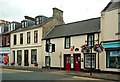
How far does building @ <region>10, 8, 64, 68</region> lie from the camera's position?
1427 inches

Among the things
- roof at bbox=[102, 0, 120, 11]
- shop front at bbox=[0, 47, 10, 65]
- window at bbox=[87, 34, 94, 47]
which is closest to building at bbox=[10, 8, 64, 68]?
shop front at bbox=[0, 47, 10, 65]

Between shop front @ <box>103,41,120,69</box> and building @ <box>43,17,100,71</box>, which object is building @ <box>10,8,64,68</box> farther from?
shop front @ <box>103,41,120,69</box>

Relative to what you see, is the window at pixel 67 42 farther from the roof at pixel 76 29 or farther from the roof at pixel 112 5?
the roof at pixel 112 5

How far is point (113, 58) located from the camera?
25.1 meters

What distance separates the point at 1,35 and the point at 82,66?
75.8 ft

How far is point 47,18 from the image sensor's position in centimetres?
3966

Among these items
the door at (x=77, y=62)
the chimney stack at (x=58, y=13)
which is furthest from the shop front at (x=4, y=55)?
the door at (x=77, y=62)

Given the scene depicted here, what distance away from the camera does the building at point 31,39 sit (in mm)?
36250

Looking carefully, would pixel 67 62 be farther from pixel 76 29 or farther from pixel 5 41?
pixel 5 41

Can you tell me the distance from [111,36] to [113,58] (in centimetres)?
230

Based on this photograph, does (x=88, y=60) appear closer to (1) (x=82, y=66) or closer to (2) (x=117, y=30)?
(1) (x=82, y=66)

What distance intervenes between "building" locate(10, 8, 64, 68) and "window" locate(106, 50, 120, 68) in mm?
12613

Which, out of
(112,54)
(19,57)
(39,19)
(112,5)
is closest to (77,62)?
(112,54)

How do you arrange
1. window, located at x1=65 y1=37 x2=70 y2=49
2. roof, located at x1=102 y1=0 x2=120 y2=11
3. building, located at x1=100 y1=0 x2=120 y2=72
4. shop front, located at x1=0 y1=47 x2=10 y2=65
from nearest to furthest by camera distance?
building, located at x1=100 y1=0 x2=120 y2=72
roof, located at x1=102 y1=0 x2=120 y2=11
window, located at x1=65 y1=37 x2=70 y2=49
shop front, located at x1=0 y1=47 x2=10 y2=65
